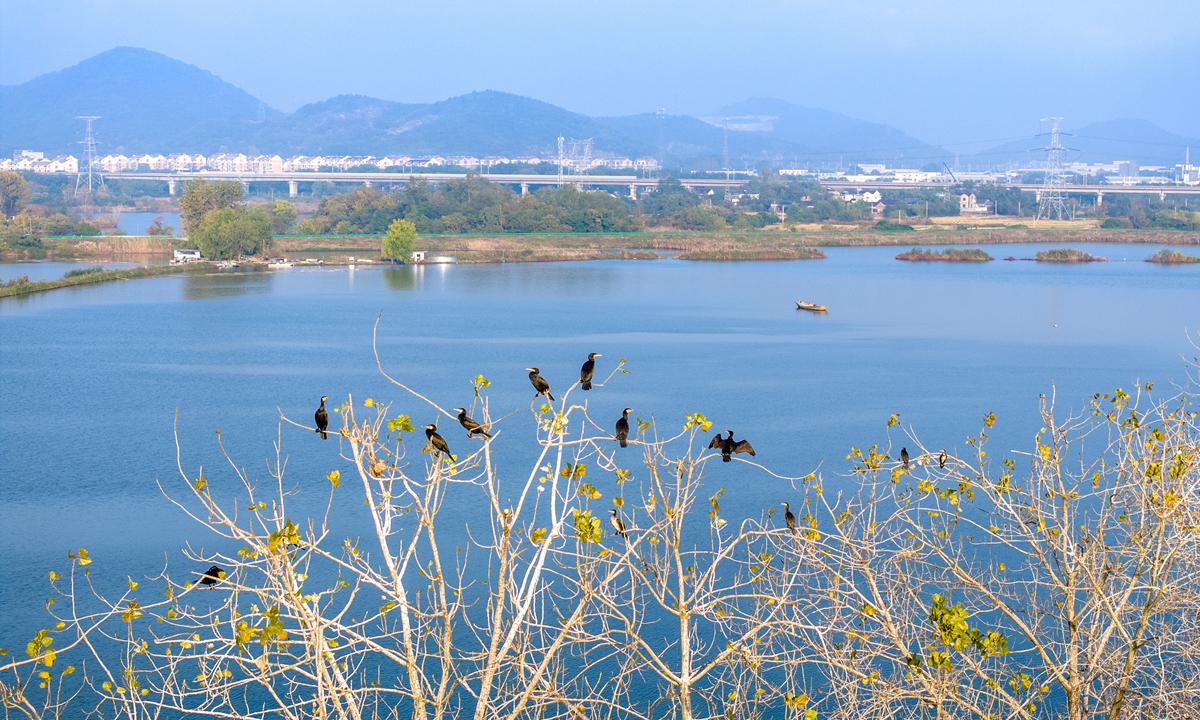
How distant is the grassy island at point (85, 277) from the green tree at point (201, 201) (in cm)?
608

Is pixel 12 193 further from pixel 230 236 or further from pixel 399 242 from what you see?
pixel 399 242

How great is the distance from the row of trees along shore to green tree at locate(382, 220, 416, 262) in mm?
28778

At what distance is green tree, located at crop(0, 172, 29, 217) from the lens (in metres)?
61.3

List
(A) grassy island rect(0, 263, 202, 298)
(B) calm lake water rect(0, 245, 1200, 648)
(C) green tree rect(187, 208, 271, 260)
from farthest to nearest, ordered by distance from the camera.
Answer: (C) green tree rect(187, 208, 271, 260), (A) grassy island rect(0, 263, 202, 298), (B) calm lake water rect(0, 245, 1200, 648)

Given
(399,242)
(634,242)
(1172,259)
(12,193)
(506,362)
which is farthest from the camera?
(12,193)

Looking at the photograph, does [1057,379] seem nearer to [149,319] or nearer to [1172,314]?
[1172,314]

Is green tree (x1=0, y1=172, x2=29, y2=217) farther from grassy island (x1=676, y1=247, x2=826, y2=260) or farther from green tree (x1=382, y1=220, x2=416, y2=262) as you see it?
grassy island (x1=676, y1=247, x2=826, y2=260)

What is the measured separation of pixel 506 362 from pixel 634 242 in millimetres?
33109

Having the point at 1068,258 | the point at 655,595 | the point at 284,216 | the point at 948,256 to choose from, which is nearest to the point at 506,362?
the point at 655,595

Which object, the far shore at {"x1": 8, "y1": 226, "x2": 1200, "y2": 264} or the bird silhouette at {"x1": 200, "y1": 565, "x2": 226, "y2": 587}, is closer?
the bird silhouette at {"x1": 200, "y1": 565, "x2": 226, "y2": 587}

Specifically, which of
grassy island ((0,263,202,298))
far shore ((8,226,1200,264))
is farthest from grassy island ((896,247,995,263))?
grassy island ((0,263,202,298))

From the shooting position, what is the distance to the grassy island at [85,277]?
110 feet

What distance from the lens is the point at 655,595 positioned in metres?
4.34

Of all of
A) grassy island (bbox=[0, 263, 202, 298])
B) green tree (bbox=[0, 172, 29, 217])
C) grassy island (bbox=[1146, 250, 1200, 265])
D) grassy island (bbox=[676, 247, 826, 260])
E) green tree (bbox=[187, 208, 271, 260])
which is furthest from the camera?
green tree (bbox=[0, 172, 29, 217])
